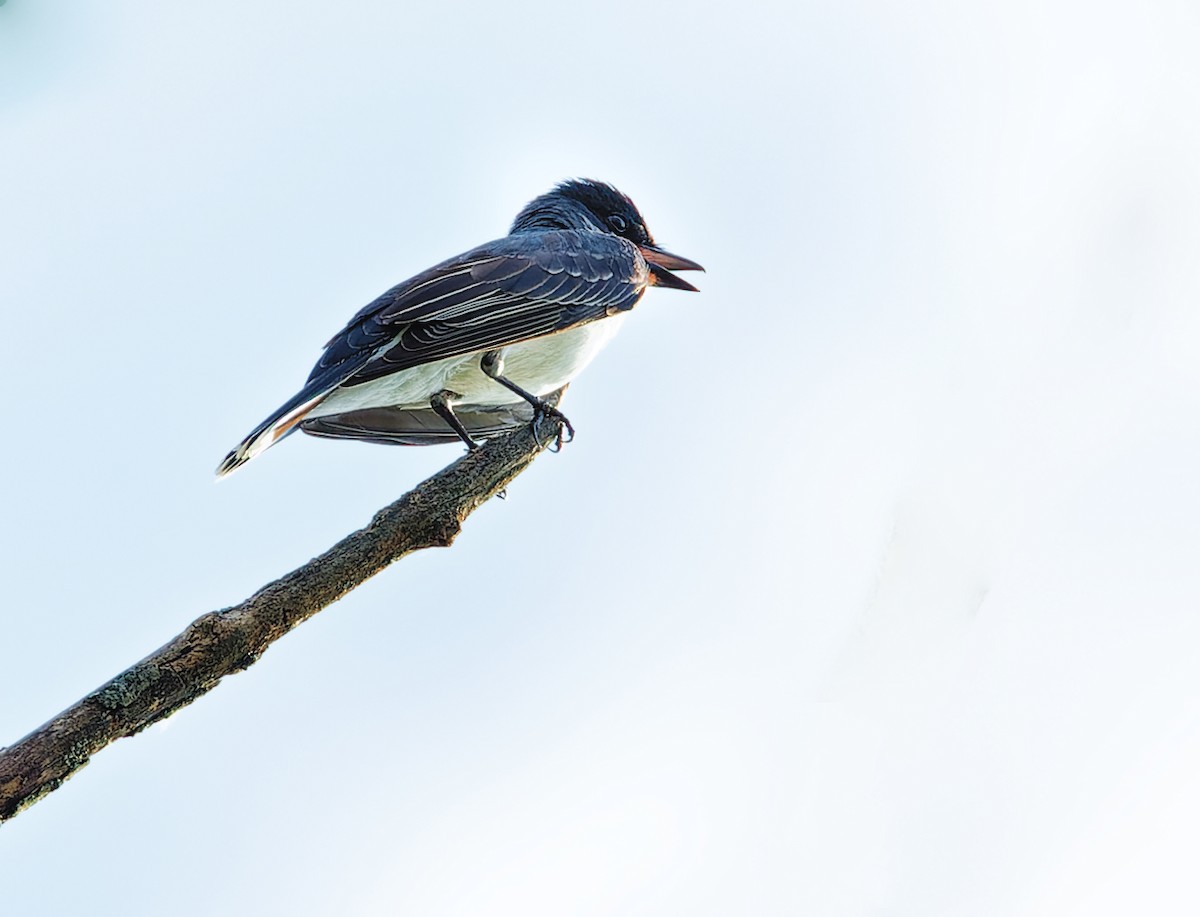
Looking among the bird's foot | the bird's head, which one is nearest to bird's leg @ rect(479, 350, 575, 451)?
the bird's foot

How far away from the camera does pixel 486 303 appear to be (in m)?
7.97

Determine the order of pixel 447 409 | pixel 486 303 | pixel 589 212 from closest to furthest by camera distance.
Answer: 1. pixel 486 303
2. pixel 447 409
3. pixel 589 212

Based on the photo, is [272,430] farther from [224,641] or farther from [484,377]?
[224,641]

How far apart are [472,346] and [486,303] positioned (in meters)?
0.49

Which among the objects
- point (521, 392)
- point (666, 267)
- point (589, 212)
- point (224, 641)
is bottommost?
point (224, 641)

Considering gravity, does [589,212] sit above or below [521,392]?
above

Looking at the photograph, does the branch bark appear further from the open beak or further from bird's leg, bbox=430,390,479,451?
the open beak

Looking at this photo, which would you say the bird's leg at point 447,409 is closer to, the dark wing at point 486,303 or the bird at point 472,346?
the bird at point 472,346

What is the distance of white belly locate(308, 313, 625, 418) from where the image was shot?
25.1 feet

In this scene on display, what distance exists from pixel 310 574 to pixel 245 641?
1.27 feet

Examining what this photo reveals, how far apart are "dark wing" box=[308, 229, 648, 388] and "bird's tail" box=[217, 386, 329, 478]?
0.77ft

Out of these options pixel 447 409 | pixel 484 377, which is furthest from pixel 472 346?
pixel 447 409

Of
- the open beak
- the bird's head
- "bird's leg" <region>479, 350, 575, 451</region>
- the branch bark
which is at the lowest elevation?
the branch bark

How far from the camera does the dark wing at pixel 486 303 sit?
7.54 meters
